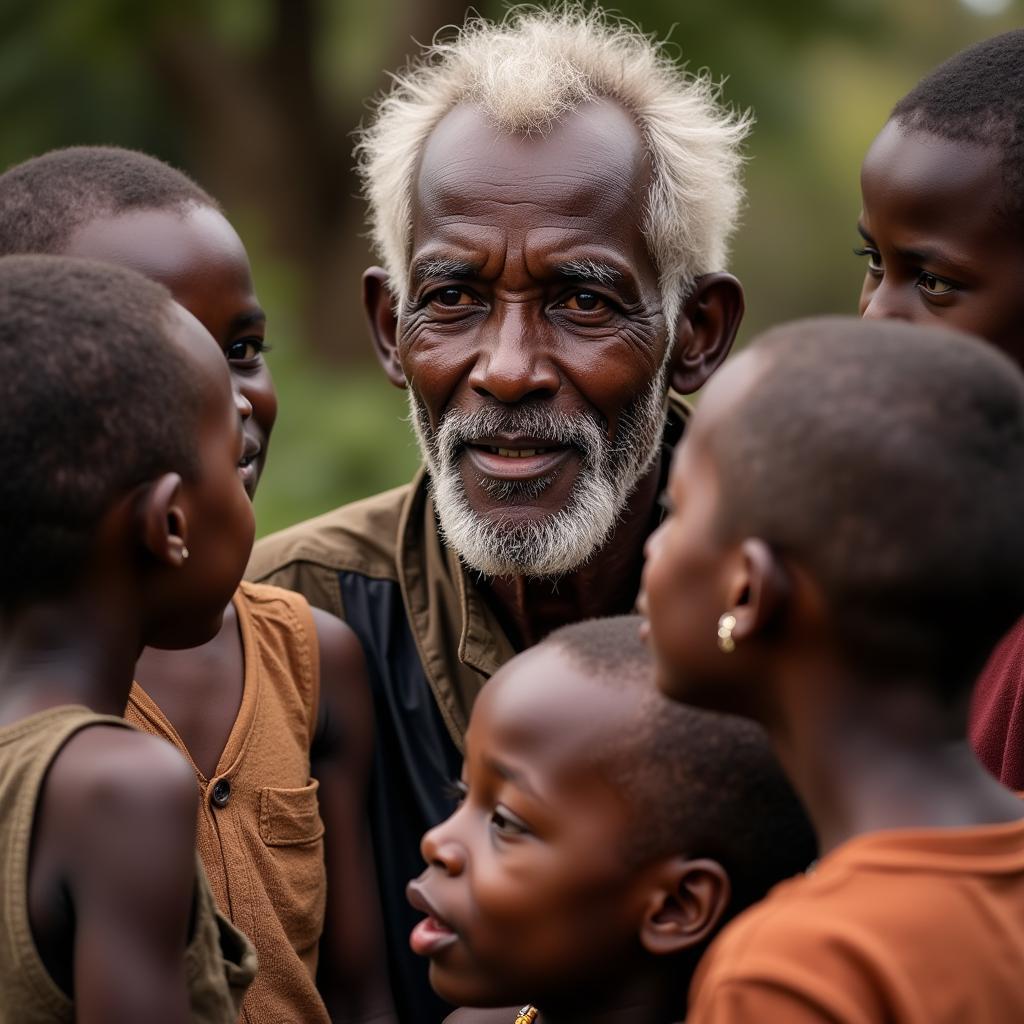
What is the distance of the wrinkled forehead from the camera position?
3643 mm

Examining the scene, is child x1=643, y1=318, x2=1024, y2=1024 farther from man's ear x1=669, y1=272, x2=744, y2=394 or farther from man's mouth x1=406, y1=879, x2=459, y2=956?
man's ear x1=669, y1=272, x2=744, y2=394

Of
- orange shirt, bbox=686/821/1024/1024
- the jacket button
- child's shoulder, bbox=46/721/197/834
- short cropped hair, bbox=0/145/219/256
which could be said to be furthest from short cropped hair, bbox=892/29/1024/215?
child's shoulder, bbox=46/721/197/834

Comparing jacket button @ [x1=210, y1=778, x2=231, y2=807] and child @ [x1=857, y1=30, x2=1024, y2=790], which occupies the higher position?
child @ [x1=857, y1=30, x2=1024, y2=790]

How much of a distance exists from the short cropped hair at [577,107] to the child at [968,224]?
627 millimetres

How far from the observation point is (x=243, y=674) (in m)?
3.08

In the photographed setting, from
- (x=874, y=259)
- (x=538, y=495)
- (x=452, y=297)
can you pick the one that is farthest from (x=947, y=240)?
(x=452, y=297)

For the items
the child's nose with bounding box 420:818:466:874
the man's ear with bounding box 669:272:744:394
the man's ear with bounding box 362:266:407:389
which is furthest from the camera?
the man's ear with bounding box 362:266:407:389

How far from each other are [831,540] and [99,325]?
3.47 feet

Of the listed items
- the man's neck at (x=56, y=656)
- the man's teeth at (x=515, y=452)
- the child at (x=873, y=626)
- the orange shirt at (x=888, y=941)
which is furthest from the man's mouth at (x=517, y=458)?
the orange shirt at (x=888, y=941)

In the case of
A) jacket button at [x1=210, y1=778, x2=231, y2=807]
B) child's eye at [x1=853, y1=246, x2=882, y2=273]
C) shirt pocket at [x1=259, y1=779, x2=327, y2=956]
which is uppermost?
child's eye at [x1=853, y1=246, x2=882, y2=273]

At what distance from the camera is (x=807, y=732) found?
2.06 metres

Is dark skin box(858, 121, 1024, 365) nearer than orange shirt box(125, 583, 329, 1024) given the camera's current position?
No

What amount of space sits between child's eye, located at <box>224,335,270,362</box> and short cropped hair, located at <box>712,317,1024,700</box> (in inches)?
58.7

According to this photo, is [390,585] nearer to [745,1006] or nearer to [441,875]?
[441,875]
